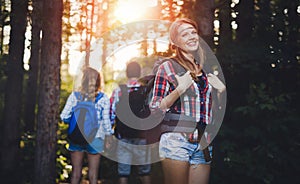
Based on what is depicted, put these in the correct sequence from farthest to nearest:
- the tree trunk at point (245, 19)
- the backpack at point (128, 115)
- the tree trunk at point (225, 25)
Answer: the backpack at point (128, 115) → the tree trunk at point (245, 19) → the tree trunk at point (225, 25)

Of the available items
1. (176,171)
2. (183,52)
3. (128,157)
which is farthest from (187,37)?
(128,157)

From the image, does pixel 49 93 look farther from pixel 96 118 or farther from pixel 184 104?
pixel 184 104

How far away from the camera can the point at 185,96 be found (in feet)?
11.0

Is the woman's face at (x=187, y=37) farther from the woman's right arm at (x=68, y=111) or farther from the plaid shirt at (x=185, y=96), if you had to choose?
the woman's right arm at (x=68, y=111)

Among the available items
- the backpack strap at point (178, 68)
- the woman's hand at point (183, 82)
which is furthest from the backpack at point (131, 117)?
the woman's hand at point (183, 82)

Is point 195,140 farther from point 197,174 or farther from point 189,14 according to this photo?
point 189,14

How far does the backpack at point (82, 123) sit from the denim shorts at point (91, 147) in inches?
2.1

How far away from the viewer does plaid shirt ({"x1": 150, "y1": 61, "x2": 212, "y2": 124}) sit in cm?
334

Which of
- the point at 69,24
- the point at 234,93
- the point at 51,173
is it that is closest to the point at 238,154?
the point at 234,93

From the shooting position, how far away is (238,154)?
5672mm

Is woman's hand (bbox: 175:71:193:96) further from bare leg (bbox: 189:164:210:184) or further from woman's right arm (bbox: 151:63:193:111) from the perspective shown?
bare leg (bbox: 189:164:210:184)

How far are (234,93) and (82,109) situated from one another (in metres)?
2.38

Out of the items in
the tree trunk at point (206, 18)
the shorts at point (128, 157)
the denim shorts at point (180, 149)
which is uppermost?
the tree trunk at point (206, 18)

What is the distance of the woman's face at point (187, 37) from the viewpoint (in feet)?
11.5
